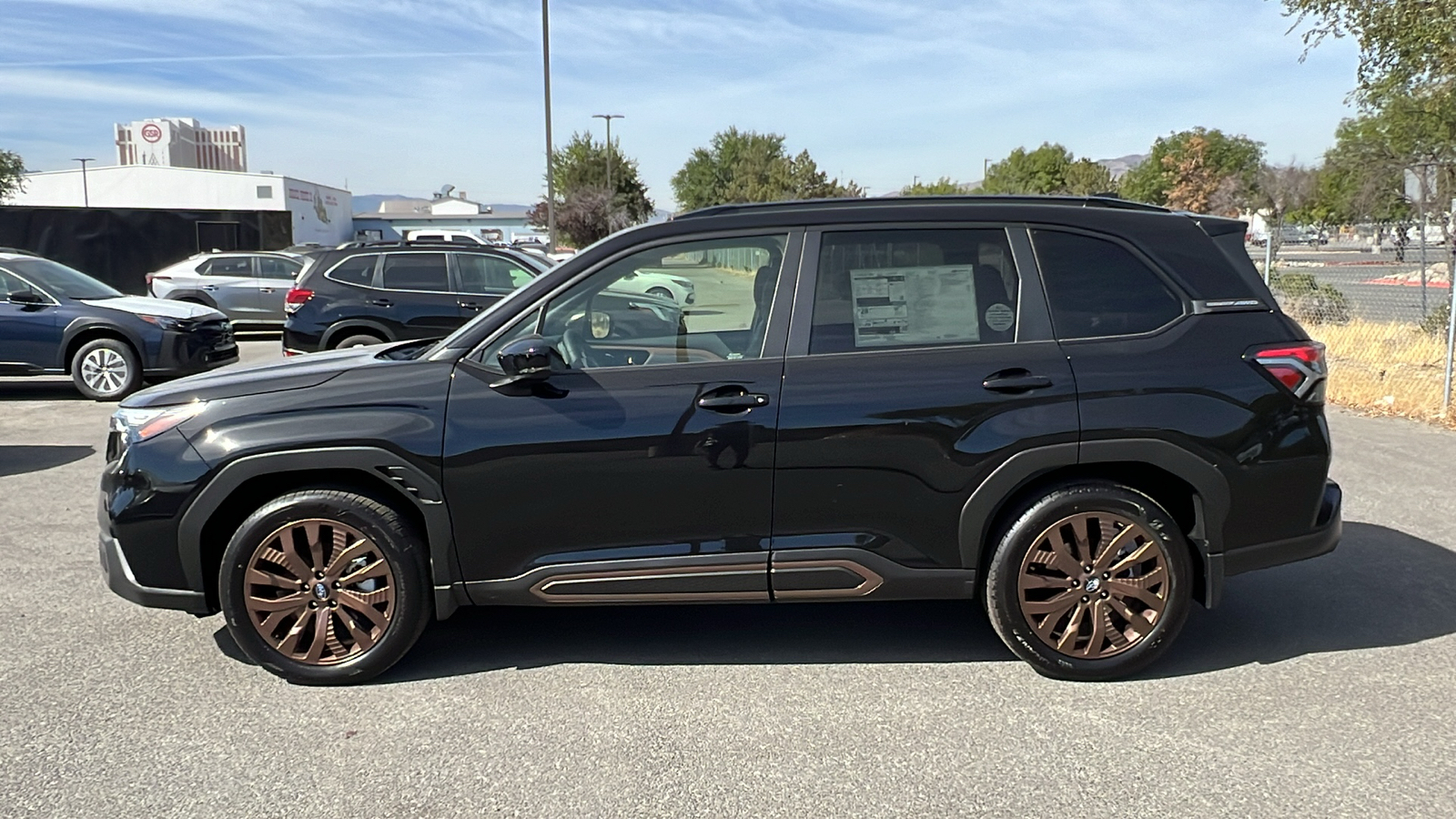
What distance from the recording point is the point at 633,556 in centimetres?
398

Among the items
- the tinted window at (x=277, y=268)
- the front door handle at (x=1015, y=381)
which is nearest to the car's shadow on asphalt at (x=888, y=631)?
the front door handle at (x=1015, y=381)

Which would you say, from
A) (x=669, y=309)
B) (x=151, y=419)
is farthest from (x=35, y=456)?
(x=669, y=309)

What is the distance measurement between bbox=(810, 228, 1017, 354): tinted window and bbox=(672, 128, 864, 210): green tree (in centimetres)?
3677

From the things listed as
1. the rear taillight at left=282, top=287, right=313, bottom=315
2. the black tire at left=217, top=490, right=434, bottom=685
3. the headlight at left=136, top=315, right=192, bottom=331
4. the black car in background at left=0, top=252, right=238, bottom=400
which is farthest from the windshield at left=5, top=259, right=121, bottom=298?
the black tire at left=217, top=490, right=434, bottom=685

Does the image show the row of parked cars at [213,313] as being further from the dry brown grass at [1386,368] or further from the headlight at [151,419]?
the dry brown grass at [1386,368]

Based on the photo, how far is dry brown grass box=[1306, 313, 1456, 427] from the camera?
10055 millimetres

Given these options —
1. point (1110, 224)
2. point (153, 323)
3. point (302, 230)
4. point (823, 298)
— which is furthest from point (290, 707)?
point (302, 230)

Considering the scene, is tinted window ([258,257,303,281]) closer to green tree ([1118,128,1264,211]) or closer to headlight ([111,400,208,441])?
headlight ([111,400,208,441])

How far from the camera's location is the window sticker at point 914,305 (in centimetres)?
407

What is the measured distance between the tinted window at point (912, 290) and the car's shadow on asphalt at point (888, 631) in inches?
51.2

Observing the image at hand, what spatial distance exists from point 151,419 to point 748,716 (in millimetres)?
2533

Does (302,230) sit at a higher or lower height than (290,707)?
higher

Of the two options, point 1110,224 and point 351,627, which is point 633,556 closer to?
point 351,627

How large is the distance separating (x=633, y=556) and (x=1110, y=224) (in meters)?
2.24
